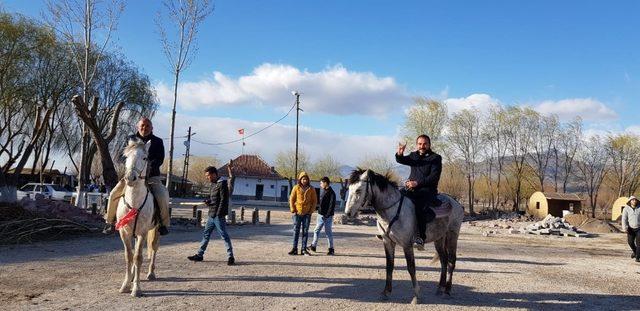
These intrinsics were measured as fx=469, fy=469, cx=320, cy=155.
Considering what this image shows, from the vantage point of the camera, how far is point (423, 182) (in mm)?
7461

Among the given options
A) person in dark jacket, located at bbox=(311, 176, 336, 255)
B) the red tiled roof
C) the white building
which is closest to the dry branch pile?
person in dark jacket, located at bbox=(311, 176, 336, 255)

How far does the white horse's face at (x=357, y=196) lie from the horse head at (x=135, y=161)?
3060 millimetres

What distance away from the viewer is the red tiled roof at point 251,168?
6328 cm

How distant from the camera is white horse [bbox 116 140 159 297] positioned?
6.76 m

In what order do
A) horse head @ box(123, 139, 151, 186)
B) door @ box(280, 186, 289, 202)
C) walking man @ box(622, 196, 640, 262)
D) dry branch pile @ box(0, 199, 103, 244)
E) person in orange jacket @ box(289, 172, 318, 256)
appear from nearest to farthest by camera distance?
1. horse head @ box(123, 139, 151, 186)
2. person in orange jacket @ box(289, 172, 318, 256)
3. dry branch pile @ box(0, 199, 103, 244)
4. walking man @ box(622, 196, 640, 262)
5. door @ box(280, 186, 289, 202)

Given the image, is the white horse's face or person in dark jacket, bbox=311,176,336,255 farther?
person in dark jacket, bbox=311,176,336,255

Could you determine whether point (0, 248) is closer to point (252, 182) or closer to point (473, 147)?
point (473, 147)

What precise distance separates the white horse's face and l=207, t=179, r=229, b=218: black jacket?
3.99 metres

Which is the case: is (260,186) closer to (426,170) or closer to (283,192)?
(283,192)

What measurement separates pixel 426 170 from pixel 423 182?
20 cm

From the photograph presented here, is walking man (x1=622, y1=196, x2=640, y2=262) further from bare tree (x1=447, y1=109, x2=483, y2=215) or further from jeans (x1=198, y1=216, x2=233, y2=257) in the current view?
bare tree (x1=447, y1=109, x2=483, y2=215)

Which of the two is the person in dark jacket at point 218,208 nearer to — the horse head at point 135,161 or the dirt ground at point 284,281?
the dirt ground at point 284,281

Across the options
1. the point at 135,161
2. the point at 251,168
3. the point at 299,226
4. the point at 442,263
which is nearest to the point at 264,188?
the point at 251,168

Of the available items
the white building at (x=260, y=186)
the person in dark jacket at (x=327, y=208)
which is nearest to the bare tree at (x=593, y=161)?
the white building at (x=260, y=186)
